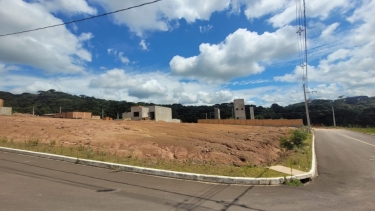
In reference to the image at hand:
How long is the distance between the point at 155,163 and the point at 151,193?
11.8ft

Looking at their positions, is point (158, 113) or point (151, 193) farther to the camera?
point (158, 113)

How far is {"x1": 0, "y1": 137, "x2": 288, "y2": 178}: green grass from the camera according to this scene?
28.5 feet

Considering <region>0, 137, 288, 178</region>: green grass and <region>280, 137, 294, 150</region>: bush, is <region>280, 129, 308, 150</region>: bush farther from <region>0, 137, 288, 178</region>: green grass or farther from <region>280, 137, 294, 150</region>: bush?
<region>0, 137, 288, 178</region>: green grass

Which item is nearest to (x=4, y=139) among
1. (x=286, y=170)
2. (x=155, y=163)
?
(x=155, y=163)

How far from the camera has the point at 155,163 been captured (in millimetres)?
10055

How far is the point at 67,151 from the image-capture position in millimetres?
11930

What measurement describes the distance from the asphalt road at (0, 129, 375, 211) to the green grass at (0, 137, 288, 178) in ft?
3.53

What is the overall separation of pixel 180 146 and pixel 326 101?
12066 centimetres

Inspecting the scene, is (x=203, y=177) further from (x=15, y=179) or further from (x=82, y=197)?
(x=15, y=179)

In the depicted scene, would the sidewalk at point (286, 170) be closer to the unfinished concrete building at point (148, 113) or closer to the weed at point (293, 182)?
the weed at point (293, 182)

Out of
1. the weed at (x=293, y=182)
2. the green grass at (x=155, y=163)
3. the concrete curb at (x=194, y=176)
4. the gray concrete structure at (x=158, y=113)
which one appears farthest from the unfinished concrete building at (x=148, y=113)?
the weed at (x=293, y=182)

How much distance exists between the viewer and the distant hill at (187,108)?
252 feet

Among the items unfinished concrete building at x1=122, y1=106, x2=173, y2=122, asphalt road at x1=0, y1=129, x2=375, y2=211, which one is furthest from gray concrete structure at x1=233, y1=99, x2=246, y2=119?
asphalt road at x1=0, y1=129, x2=375, y2=211

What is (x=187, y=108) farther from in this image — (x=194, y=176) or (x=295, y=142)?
(x=194, y=176)
